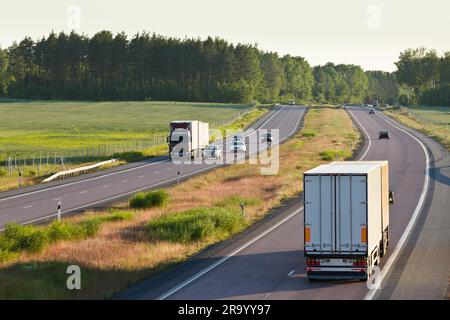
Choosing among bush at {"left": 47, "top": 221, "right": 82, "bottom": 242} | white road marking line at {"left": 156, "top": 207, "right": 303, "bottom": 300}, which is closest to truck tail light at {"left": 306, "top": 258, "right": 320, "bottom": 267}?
white road marking line at {"left": 156, "top": 207, "right": 303, "bottom": 300}

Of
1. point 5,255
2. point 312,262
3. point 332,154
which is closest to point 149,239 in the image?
point 5,255

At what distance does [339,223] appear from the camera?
24.2m

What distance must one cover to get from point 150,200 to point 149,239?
38.0 feet

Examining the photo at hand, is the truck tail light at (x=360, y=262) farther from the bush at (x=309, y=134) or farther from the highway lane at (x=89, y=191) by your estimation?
the bush at (x=309, y=134)

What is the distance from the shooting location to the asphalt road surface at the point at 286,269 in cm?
2325

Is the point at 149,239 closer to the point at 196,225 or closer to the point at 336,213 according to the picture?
the point at 196,225

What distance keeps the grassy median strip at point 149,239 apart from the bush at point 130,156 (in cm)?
1895

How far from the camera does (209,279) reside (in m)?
25.5

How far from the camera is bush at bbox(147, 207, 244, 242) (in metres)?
32.8
